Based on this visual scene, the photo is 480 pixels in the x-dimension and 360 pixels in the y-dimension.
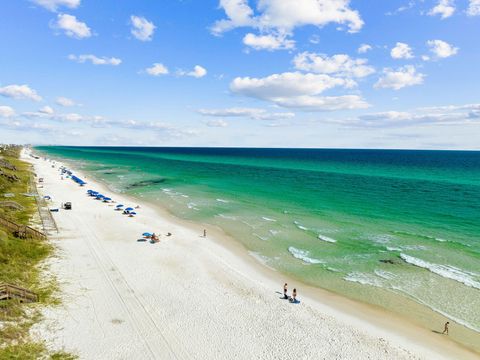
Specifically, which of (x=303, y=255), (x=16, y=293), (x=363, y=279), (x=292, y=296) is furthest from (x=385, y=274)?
(x=16, y=293)

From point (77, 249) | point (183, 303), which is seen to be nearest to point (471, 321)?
point (183, 303)

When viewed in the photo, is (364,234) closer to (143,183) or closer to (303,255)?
(303,255)

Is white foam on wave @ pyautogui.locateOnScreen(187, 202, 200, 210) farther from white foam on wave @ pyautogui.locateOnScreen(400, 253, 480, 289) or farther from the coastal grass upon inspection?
white foam on wave @ pyautogui.locateOnScreen(400, 253, 480, 289)

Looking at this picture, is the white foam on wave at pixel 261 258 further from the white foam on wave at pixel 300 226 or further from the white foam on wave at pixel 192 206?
the white foam on wave at pixel 192 206

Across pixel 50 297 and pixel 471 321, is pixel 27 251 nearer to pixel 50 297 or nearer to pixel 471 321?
pixel 50 297

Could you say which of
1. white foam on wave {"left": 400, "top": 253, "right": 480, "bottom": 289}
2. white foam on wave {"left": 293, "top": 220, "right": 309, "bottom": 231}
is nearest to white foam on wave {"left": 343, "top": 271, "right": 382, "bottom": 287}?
white foam on wave {"left": 400, "top": 253, "right": 480, "bottom": 289}
